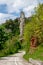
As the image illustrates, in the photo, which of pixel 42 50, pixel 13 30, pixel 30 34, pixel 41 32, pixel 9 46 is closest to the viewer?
pixel 42 50

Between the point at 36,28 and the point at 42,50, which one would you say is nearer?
the point at 42,50

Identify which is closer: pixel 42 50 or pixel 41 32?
pixel 42 50

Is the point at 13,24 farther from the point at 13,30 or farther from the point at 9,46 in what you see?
the point at 9,46

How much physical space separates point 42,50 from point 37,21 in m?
8.03

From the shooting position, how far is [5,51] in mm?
86688

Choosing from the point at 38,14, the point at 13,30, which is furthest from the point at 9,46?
the point at 13,30

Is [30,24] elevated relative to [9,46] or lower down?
elevated

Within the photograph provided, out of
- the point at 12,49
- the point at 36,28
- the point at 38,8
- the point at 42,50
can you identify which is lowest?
the point at 12,49

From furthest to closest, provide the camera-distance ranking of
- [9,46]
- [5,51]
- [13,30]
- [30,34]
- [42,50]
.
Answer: [13,30] < [9,46] < [5,51] < [30,34] < [42,50]

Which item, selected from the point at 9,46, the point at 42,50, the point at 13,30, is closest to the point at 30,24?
the point at 42,50

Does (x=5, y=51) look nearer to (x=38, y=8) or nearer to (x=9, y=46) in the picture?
(x=9, y=46)

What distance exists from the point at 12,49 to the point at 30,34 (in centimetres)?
3215

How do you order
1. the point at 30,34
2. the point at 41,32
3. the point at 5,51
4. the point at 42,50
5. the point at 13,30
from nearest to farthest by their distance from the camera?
the point at 42,50 < the point at 41,32 < the point at 30,34 < the point at 5,51 < the point at 13,30

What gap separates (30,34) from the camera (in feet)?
212
